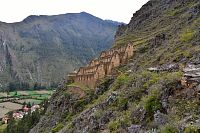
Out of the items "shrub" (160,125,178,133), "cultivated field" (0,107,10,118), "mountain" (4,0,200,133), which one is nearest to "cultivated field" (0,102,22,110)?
"cultivated field" (0,107,10,118)

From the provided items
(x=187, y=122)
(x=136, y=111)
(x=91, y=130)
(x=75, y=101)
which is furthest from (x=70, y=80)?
(x=187, y=122)

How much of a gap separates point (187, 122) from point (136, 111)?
6.91 m

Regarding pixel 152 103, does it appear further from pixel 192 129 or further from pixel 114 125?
pixel 192 129

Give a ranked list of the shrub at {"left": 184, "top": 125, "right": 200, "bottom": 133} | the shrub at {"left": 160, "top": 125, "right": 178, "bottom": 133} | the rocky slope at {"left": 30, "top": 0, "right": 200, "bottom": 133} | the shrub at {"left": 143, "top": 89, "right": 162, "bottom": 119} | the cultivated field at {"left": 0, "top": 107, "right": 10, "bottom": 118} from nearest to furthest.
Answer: the shrub at {"left": 184, "top": 125, "right": 200, "bottom": 133} → the shrub at {"left": 160, "top": 125, "right": 178, "bottom": 133} → the rocky slope at {"left": 30, "top": 0, "right": 200, "bottom": 133} → the shrub at {"left": 143, "top": 89, "right": 162, "bottom": 119} → the cultivated field at {"left": 0, "top": 107, "right": 10, "bottom": 118}

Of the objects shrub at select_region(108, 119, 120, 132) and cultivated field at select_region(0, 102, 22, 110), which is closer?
shrub at select_region(108, 119, 120, 132)

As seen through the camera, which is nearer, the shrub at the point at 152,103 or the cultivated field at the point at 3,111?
the shrub at the point at 152,103

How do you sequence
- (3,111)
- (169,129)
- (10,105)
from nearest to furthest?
(169,129) → (3,111) → (10,105)

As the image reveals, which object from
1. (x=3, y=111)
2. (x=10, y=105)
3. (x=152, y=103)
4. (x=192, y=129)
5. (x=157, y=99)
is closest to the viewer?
(x=192, y=129)

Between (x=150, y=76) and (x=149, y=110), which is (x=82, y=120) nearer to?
(x=150, y=76)

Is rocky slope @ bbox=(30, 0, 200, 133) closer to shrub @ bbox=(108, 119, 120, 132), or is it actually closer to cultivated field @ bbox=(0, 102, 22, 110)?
shrub @ bbox=(108, 119, 120, 132)

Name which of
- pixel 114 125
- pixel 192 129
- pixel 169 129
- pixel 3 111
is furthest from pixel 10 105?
pixel 192 129

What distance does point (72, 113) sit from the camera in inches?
2240

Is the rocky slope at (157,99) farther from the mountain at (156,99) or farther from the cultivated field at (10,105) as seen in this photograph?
the cultivated field at (10,105)

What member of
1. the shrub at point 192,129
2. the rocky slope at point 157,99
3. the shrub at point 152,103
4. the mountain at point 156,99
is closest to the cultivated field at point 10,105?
the mountain at point 156,99
